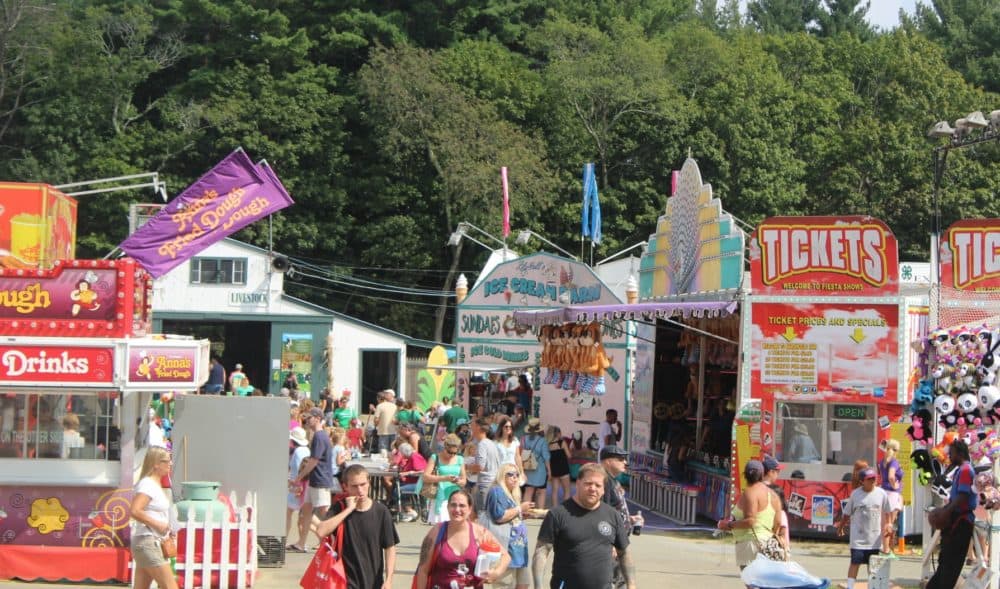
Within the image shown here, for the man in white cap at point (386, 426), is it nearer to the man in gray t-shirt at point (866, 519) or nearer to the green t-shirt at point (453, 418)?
the green t-shirt at point (453, 418)

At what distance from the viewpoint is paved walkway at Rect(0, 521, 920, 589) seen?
1427 cm

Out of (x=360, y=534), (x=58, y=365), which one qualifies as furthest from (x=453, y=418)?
(x=360, y=534)

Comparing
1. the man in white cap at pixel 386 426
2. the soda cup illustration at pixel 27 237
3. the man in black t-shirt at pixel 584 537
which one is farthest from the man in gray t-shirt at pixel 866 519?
the man in white cap at pixel 386 426

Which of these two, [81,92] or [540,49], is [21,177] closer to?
[81,92]

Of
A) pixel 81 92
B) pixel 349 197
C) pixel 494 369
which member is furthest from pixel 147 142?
pixel 494 369

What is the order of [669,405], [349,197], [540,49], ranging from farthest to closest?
1. [540,49]
2. [349,197]
3. [669,405]

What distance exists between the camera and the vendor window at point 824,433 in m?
17.5

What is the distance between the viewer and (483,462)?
1469cm

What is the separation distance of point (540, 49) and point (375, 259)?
11564 millimetres

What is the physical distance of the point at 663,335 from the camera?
23344 millimetres

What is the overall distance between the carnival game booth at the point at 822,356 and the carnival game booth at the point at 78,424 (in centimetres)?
746

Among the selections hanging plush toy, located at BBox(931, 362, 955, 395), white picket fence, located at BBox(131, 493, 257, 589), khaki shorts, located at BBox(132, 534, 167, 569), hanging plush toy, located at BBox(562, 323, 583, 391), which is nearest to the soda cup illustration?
white picket fence, located at BBox(131, 493, 257, 589)

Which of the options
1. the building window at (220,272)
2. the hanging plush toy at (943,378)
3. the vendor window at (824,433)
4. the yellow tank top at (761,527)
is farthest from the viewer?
the building window at (220,272)

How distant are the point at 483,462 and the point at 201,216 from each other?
13.7ft
